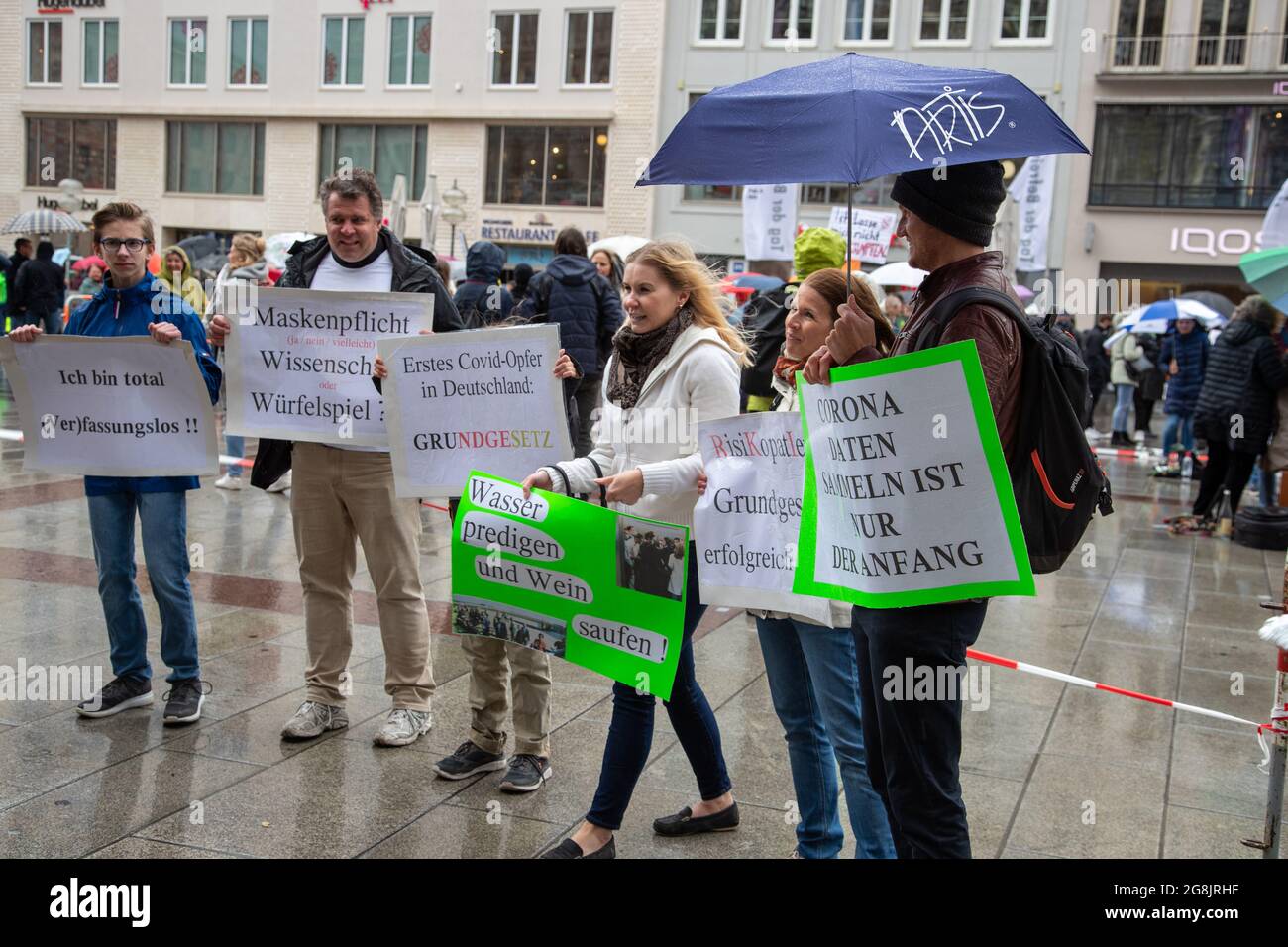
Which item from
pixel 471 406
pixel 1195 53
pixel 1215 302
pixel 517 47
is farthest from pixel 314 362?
pixel 517 47

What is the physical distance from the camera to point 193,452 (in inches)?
200

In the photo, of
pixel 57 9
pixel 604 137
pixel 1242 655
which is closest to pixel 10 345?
pixel 1242 655

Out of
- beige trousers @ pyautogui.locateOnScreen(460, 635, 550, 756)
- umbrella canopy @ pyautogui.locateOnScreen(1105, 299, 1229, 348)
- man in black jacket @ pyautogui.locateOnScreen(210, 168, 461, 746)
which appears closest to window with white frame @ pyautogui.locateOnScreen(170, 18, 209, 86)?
umbrella canopy @ pyautogui.locateOnScreen(1105, 299, 1229, 348)

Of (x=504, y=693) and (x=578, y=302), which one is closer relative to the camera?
(x=504, y=693)

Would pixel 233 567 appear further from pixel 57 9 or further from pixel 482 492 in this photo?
pixel 57 9

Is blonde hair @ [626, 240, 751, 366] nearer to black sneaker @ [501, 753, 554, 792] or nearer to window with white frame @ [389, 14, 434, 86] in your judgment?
black sneaker @ [501, 753, 554, 792]

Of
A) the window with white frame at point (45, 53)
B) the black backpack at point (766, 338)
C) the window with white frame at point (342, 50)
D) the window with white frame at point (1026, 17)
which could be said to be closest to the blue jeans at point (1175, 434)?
the black backpack at point (766, 338)

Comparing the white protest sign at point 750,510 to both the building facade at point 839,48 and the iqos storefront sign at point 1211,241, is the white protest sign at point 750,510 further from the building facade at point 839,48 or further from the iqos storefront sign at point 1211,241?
the iqos storefront sign at point 1211,241

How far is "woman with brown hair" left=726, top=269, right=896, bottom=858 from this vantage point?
3.55 metres

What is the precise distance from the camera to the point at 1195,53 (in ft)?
104

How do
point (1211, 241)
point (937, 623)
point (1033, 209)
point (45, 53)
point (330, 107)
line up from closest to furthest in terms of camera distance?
1. point (937, 623)
2. point (1033, 209)
3. point (1211, 241)
4. point (330, 107)
5. point (45, 53)

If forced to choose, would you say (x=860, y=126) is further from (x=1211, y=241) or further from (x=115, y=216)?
(x=1211, y=241)

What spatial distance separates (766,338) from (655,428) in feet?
Answer: 9.84

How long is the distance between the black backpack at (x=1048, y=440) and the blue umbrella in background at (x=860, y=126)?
13.8 inches
